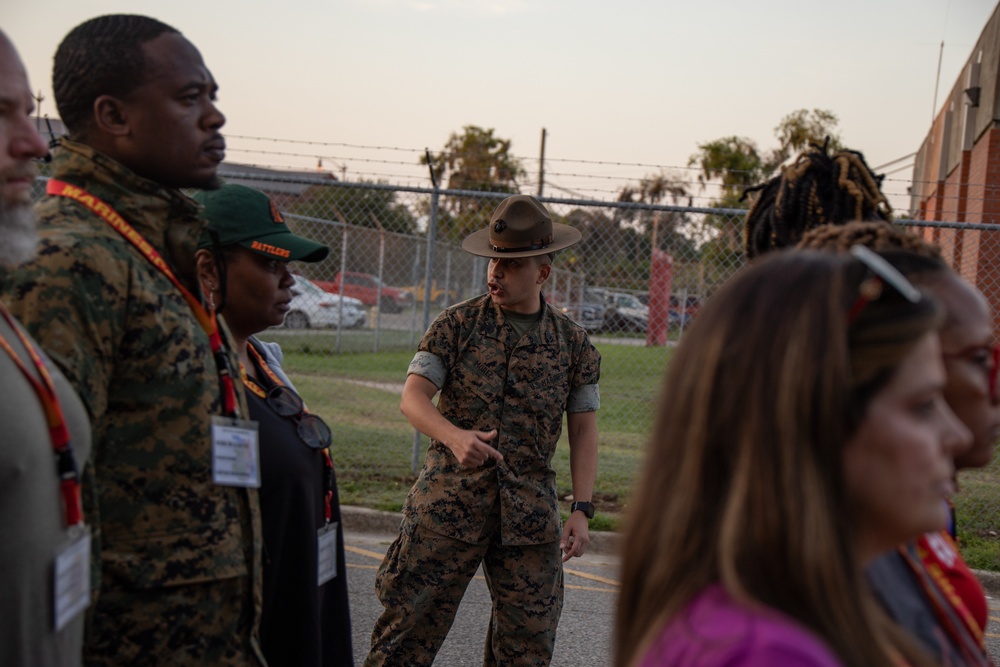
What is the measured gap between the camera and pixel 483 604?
5.58 meters

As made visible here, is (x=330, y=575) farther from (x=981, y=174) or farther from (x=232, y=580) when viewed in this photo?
(x=981, y=174)

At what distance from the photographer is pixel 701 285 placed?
39.1 ft

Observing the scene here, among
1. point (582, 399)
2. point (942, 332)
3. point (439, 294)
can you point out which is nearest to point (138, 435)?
point (942, 332)

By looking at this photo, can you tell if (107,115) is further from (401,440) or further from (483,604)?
(401,440)

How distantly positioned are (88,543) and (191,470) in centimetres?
31

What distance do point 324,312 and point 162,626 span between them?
13039 mm

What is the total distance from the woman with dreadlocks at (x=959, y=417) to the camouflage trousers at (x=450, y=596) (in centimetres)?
179

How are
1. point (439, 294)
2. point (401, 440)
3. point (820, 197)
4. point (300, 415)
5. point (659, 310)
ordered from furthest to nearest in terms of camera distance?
point (439, 294) < point (659, 310) < point (401, 440) < point (300, 415) < point (820, 197)

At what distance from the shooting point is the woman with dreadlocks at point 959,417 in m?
1.49

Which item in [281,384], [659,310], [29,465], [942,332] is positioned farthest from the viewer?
[659,310]

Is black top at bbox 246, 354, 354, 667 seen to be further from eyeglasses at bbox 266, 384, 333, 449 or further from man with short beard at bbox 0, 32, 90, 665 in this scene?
man with short beard at bbox 0, 32, 90, 665

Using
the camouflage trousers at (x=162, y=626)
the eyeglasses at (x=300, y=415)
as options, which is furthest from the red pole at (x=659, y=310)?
the camouflage trousers at (x=162, y=626)

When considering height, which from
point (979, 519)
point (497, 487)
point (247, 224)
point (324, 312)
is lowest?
point (979, 519)

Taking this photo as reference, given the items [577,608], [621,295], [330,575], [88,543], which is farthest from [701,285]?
[88,543]
